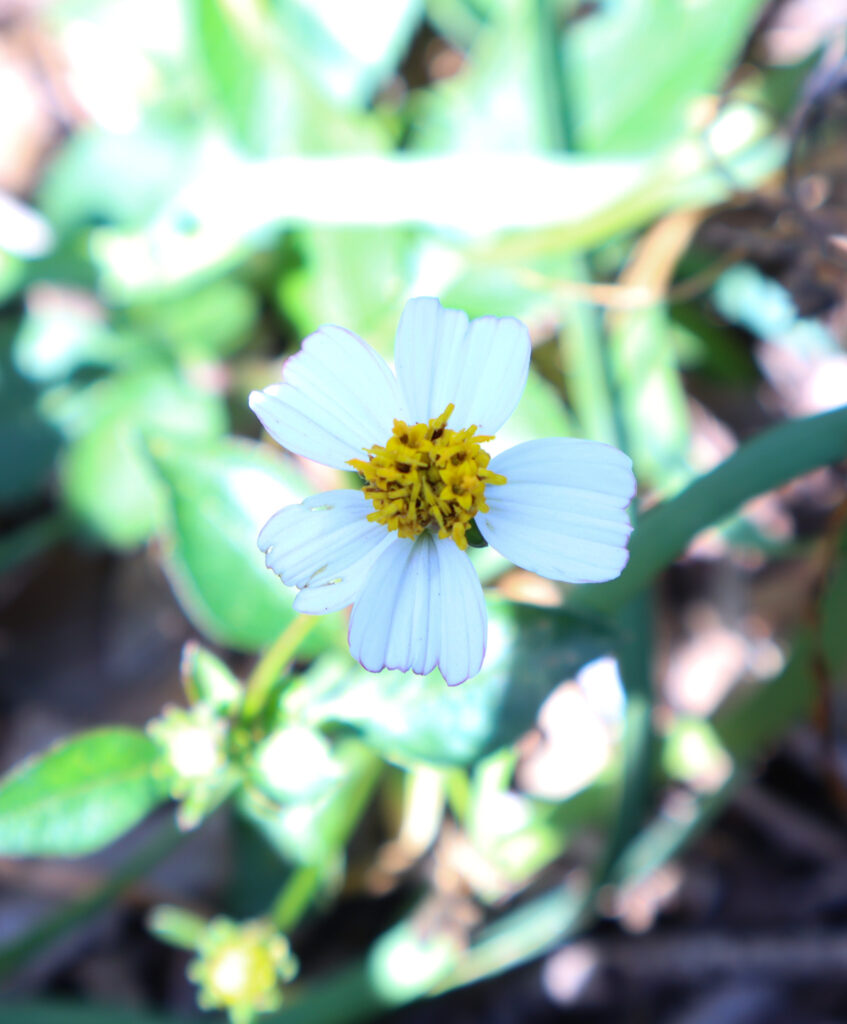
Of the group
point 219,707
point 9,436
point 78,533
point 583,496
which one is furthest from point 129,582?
point 583,496

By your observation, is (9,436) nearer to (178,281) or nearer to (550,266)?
(178,281)

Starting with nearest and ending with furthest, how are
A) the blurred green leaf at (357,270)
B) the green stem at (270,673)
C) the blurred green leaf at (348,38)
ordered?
the green stem at (270,673) → the blurred green leaf at (357,270) → the blurred green leaf at (348,38)

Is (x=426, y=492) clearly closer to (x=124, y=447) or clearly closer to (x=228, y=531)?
(x=228, y=531)

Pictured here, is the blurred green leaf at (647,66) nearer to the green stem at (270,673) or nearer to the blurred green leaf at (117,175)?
the blurred green leaf at (117,175)

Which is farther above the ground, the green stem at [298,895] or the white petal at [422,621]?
the green stem at [298,895]

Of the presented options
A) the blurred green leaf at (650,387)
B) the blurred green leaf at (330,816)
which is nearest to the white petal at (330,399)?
the blurred green leaf at (330,816)

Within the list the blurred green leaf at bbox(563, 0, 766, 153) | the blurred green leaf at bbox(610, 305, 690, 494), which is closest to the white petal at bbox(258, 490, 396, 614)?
the blurred green leaf at bbox(610, 305, 690, 494)
